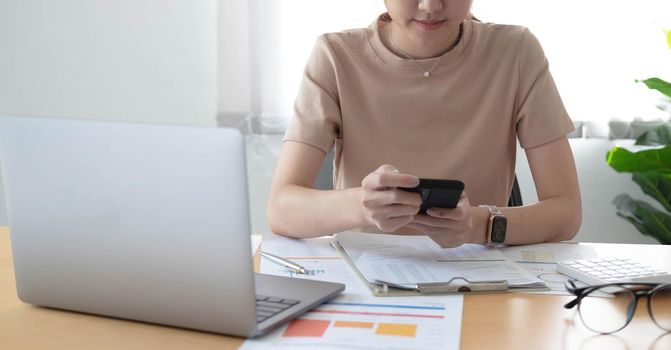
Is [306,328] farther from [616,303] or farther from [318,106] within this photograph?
[318,106]

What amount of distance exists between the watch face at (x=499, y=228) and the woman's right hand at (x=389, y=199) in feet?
0.74

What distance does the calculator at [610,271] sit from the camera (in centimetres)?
122

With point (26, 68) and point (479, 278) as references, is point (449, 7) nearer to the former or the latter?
point (479, 278)

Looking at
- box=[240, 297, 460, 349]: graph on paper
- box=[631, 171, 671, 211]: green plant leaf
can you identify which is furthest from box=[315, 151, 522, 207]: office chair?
box=[631, 171, 671, 211]: green plant leaf

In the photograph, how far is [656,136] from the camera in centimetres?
284

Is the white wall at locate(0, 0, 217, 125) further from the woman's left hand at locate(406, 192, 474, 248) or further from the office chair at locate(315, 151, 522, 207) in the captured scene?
the woman's left hand at locate(406, 192, 474, 248)

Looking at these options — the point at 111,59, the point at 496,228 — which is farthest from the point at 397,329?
the point at 111,59

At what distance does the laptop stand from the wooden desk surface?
0.7 inches

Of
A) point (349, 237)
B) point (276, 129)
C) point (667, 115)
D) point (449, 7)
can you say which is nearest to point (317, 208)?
point (349, 237)

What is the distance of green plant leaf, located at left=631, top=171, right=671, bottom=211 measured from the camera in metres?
2.78

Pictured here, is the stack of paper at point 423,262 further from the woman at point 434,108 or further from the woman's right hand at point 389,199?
the woman at point 434,108

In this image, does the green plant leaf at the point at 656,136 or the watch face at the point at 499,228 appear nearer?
the watch face at the point at 499,228

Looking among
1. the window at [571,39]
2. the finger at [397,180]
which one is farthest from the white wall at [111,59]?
the finger at [397,180]

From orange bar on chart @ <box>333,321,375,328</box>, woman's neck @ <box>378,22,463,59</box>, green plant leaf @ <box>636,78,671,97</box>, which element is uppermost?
woman's neck @ <box>378,22,463,59</box>
